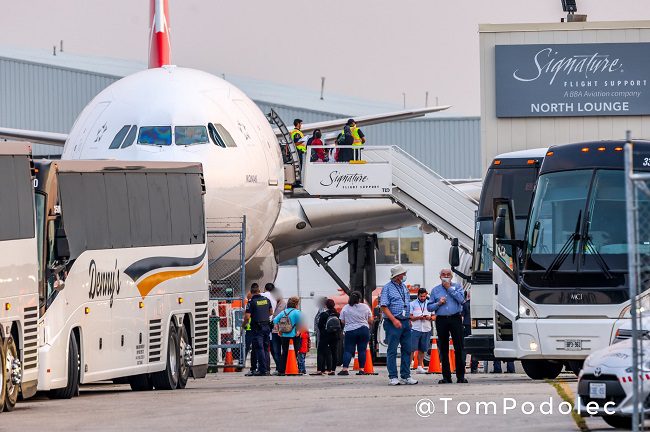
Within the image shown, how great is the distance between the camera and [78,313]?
64.6 ft

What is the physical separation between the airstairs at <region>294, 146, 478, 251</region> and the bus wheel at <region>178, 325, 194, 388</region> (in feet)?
29.5

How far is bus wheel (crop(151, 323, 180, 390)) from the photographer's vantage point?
22.3 metres

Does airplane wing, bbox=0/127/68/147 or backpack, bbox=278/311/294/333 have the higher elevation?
airplane wing, bbox=0/127/68/147

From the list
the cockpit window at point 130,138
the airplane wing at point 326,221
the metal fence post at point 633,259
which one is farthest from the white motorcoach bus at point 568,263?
the airplane wing at point 326,221

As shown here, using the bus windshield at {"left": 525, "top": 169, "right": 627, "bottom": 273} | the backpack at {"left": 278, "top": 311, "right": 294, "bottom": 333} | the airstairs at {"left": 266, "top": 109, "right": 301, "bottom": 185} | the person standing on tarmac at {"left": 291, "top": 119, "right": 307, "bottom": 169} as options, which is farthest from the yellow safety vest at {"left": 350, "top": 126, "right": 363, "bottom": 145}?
the bus windshield at {"left": 525, "top": 169, "right": 627, "bottom": 273}

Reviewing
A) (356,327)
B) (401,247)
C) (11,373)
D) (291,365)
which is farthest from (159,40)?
(401,247)

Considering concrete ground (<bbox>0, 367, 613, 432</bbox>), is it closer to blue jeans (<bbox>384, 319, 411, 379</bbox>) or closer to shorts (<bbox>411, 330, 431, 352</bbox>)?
blue jeans (<bbox>384, 319, 411, 379</bbox>)

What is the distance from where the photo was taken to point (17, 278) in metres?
17.4

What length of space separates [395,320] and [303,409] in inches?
196

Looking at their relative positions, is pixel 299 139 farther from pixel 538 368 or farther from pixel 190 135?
pixel 538 368

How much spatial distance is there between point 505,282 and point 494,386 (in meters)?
2.17

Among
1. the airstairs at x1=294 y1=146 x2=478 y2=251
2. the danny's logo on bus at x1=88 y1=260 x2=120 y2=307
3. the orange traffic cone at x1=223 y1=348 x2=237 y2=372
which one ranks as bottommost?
the orange traffic cone at x1=223 y1=348 x2=237 y2=372

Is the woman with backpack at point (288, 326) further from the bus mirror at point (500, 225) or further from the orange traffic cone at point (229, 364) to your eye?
the bus mirror at point (500, 225)
